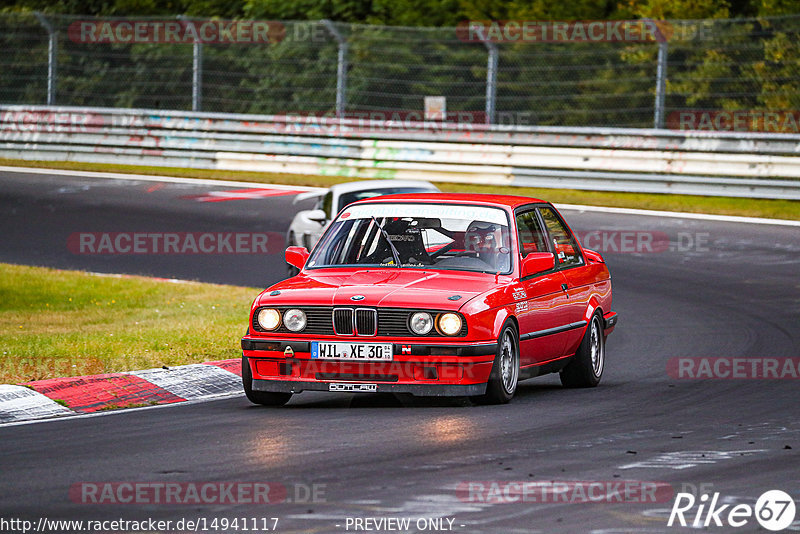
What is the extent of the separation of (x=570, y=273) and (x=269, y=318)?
2.55 m

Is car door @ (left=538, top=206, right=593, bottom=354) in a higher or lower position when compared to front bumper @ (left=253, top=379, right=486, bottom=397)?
higher

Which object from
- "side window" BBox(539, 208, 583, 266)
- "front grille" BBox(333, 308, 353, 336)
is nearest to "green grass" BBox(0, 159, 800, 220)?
"side window" BBox(539, 208, 583, 266)

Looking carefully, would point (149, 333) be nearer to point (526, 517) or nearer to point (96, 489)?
point (96, 489)

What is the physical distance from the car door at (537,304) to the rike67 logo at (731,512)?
3207mm

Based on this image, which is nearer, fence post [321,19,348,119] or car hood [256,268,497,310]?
car hood [256,268,497,310]

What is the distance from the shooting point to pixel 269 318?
918 centimetres

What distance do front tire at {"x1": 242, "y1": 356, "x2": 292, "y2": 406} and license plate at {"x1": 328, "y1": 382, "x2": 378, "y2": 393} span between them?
516 mm

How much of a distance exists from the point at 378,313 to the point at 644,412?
1804 mm

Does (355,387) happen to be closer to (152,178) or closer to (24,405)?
(24,405)

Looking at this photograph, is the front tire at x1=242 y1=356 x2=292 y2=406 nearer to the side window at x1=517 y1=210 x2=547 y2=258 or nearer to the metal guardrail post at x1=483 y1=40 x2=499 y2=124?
the side window at x1=517 y1=210 x2=547 y2=258

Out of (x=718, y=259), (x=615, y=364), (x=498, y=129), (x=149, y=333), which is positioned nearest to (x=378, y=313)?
(x=615, y=364)

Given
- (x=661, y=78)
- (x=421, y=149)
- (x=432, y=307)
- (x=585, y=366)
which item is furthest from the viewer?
(x=421, y=149)

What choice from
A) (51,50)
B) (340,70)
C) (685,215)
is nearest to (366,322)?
(685,215)

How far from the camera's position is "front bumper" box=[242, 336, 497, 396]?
8.87 m
